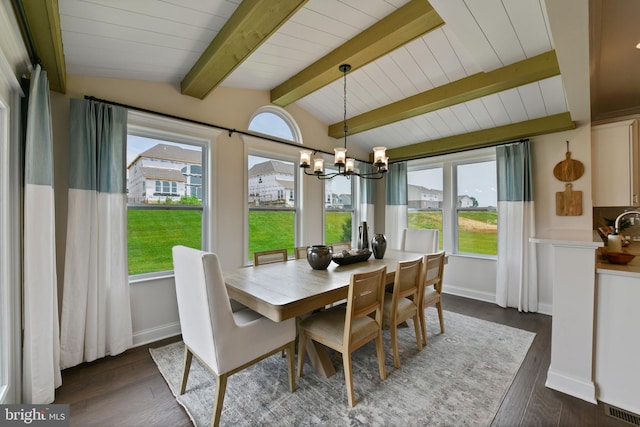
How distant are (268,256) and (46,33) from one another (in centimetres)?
235

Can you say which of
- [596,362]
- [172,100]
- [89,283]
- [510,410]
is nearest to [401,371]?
[510,410]

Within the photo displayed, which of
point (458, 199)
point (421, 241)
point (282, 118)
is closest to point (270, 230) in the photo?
point (282, 118)

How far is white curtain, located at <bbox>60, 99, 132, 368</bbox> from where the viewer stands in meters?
2.21

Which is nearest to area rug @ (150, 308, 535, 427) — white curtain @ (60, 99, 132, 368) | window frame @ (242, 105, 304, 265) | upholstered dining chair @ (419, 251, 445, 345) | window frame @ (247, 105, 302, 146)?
upholstered dining chair @ (419, 251, 445, 345)

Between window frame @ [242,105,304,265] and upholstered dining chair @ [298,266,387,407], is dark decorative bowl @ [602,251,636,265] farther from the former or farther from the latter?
window frame @ [242,105,304,265]

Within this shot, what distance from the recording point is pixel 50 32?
4.99 feet

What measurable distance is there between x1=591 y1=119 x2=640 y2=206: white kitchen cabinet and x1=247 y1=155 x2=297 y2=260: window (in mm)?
3903

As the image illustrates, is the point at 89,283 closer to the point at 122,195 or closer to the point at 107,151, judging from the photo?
the point at 122,195

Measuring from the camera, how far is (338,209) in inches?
189

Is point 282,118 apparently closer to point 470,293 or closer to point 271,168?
point 271,168

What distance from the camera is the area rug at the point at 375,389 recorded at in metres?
1.70

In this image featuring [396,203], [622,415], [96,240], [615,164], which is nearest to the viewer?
[622,415]

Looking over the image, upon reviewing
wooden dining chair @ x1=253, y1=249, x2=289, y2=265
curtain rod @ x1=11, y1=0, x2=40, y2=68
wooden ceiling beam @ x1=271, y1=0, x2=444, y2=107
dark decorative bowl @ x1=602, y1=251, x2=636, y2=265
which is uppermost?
→ wooden ceiling beam @ x1=271, y1=0, x2=444, y2=107

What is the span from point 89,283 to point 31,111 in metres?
1.40
